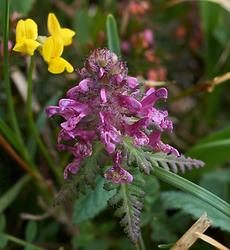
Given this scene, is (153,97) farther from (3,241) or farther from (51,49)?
(3,241)

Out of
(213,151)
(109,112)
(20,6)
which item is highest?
(20,6)

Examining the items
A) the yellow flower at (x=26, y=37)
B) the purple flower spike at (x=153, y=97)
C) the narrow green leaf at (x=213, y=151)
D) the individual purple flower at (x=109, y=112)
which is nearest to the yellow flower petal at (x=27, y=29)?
the yellow flower at (x=26, y=37)

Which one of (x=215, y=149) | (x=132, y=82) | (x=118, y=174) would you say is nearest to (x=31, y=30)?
(x=132, y=82)

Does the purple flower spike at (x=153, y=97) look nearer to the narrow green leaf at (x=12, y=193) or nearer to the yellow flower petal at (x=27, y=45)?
the yellow flower petal at (x=27, y=45)

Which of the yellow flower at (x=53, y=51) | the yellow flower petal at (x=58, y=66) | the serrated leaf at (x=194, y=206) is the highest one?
the yellow flower at (x=53, y=51)

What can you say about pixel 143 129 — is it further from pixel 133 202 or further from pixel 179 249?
pixel 179 249

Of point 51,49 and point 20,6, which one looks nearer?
point 51,49
